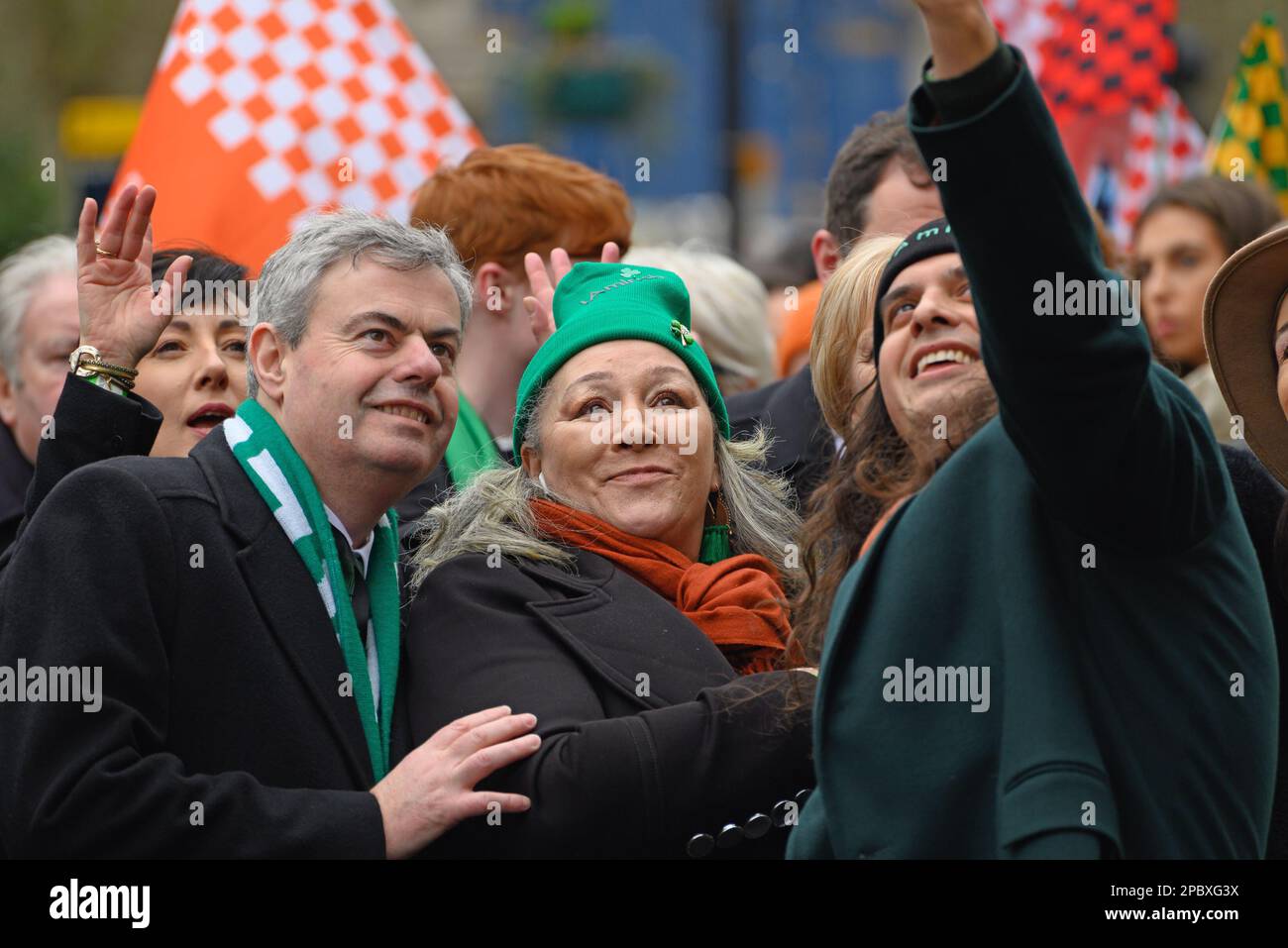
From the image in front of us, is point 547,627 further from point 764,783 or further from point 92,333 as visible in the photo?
point 92,333

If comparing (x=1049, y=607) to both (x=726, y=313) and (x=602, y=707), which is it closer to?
(x=602, y=707)

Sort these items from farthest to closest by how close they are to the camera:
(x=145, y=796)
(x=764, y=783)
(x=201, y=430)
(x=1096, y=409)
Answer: (x=201, y=430) < (x=764, y=783) < (x=145, y=796) < (x=1096, y=409)

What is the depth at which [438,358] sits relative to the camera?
3668mm

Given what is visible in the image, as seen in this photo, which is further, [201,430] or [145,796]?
[201,430]

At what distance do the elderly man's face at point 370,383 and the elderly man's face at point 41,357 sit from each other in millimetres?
1582

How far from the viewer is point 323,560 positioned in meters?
3.36

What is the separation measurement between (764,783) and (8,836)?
1.29 metres

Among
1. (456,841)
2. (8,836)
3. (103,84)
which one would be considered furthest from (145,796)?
(103,84)

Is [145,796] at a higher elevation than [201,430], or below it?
below

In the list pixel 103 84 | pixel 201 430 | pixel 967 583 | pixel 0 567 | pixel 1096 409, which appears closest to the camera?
pixel 1096 409

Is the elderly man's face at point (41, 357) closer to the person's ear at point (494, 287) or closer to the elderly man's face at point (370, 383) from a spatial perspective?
the person's ear at point (494, 287)

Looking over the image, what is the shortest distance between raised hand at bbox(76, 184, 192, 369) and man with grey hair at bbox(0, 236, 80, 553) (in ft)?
3.39

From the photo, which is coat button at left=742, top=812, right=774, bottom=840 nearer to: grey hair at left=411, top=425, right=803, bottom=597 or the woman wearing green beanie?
the woman wearing green beanie

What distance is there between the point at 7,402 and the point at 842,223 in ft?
7.65
